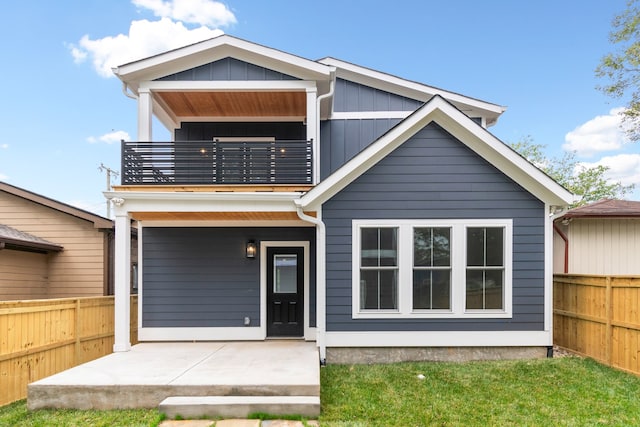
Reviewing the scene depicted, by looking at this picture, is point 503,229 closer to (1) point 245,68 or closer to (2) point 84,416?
(1) point 245,68

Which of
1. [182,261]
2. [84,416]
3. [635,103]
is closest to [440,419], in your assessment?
[84,416]

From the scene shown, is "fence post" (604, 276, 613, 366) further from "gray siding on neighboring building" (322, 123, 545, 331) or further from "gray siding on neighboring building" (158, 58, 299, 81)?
"gray siding on neighboring building" (158, 58, 299, 81)

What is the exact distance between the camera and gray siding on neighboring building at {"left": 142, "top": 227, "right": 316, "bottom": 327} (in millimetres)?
7539

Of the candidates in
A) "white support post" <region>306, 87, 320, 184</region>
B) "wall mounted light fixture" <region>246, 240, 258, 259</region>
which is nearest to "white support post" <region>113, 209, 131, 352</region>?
"wall mounted light fixture" <region>246, 240, 258, 259</region>

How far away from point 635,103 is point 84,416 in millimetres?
15752

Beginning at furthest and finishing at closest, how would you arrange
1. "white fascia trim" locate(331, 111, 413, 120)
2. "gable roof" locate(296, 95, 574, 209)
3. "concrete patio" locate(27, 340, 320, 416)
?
"white fascia trim" locate(331, 111, 413, 120) → "gable roof" locate(296, 95, 574, 209) → "concrete patio" locate(27, 340, 320, 416)

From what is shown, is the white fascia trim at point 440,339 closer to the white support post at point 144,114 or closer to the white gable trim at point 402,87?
the white support post at point 144,114

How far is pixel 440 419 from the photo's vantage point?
13.9ft

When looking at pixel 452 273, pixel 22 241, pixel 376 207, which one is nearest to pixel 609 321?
pixel 452 273

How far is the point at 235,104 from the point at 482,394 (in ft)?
21.3

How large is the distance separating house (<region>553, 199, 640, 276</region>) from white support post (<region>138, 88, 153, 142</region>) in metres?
8.68

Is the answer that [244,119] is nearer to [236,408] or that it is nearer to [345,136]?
[345,136]

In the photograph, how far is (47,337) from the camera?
19.8ft

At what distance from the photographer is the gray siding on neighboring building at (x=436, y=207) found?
6359 mm
